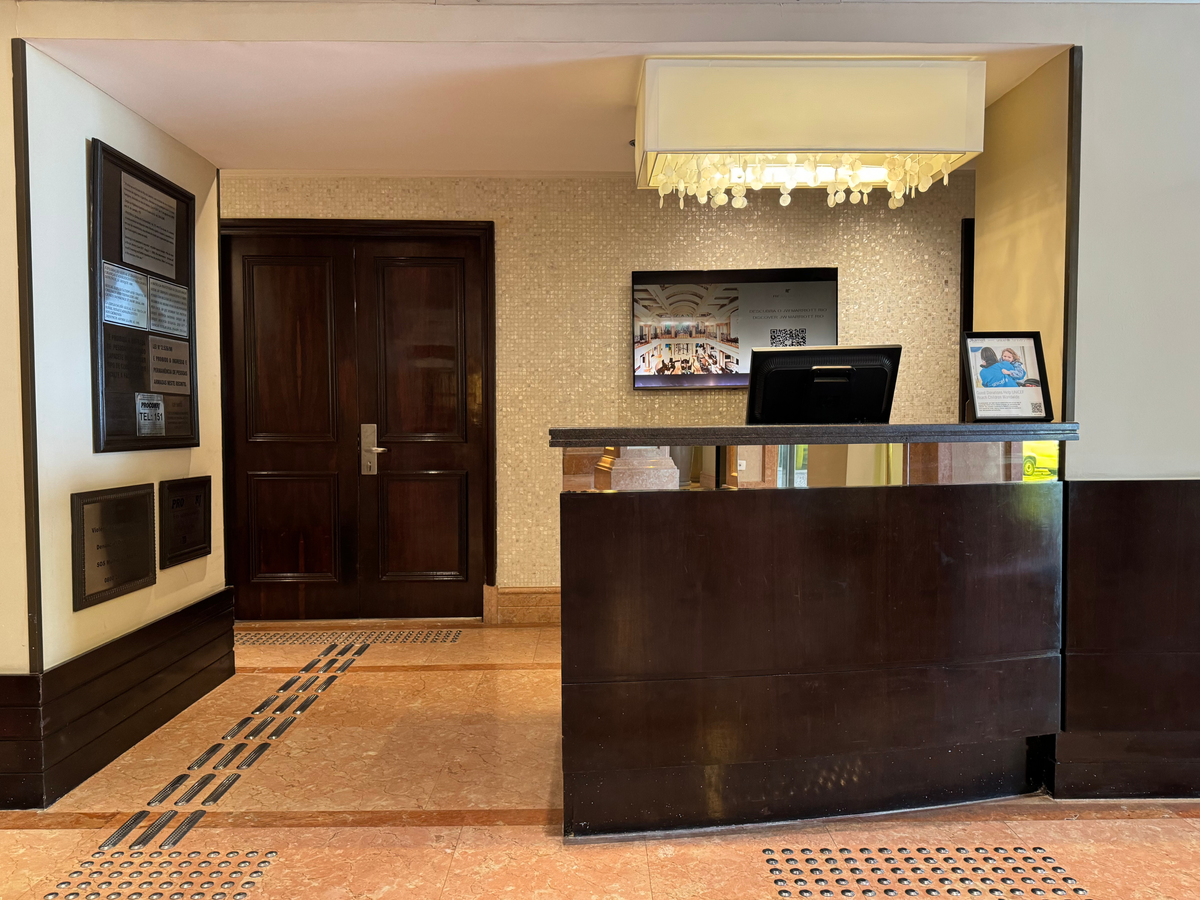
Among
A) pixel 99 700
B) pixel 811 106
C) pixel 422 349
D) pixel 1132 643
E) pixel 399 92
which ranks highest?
pixel 399 92

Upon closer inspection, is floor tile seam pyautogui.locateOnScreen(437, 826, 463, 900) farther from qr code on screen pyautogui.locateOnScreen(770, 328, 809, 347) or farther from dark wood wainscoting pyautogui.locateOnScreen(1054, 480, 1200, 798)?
qr code on screen pyautogui.locateOnScreen(770, 328, 809, 347)

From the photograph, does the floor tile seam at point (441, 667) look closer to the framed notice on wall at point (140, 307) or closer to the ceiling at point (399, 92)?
the framed notice on wall at point (140, 307)

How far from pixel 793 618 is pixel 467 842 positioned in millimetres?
1182

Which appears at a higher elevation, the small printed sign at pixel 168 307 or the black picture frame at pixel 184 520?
the small printed sign at pixel 168 307

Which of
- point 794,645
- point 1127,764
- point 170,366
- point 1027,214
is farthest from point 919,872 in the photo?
point 170,366

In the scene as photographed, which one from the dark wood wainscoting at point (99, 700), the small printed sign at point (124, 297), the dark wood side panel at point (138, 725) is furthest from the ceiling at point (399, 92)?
the dark wood side panel at point (138, 725)

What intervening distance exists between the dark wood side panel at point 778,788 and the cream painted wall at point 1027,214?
125cm

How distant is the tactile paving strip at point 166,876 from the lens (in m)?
2.09

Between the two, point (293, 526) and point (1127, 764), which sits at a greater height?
point (293, 526)

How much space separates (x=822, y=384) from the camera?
291cm

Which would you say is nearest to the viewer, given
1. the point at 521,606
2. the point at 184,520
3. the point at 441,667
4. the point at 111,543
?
the point at 111,543

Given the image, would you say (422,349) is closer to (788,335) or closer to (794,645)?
(788,335)

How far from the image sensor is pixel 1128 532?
2.66m

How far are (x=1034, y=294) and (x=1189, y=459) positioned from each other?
2.52 feet
